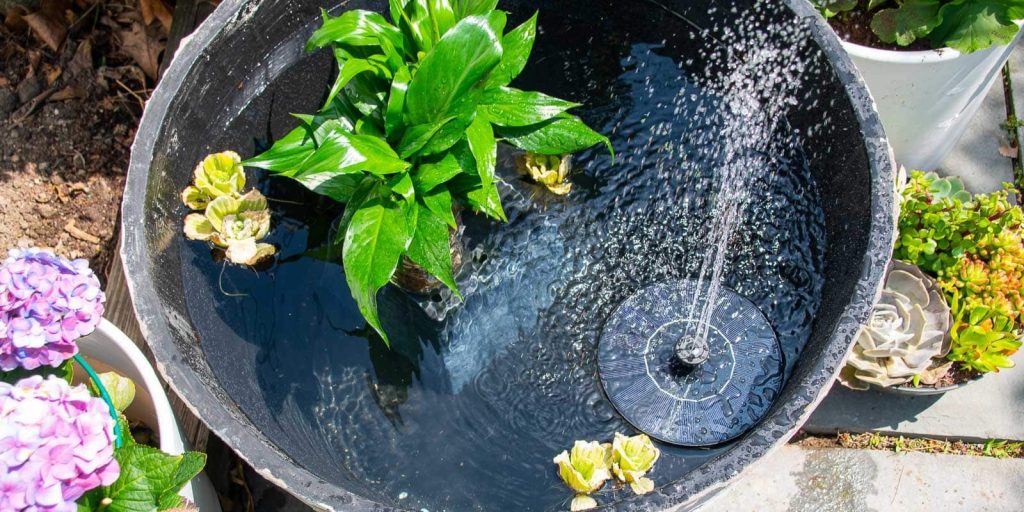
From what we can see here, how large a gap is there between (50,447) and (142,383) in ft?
1.48

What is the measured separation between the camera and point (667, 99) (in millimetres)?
1751

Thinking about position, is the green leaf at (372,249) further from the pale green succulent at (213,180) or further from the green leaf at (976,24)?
the green leaf at (976,24)

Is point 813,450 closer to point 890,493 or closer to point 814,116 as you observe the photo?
point 890,493

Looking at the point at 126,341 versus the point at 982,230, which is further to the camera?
the point at 982,230

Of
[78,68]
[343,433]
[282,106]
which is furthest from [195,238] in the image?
[78,68]

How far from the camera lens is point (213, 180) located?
1497 millimetres

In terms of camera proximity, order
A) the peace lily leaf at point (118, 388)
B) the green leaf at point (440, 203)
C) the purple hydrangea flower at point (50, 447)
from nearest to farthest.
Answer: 1. the purple hydrangea flower at point (50, 447)
2. the peace lily leaf at point (118, 388)
3. the green leaf at point (440, 203)

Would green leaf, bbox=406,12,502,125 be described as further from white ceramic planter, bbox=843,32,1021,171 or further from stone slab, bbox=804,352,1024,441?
stone slab, bbox=804,352,1024,441

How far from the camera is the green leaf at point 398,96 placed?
1.33 m

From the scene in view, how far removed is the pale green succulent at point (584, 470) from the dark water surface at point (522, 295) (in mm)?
30

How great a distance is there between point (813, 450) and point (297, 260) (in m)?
1.19

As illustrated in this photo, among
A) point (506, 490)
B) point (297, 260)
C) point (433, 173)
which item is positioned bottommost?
point (506, 490)

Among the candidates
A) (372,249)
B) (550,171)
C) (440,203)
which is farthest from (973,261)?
(372,249)

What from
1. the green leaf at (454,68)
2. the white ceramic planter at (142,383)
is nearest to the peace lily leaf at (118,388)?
the white ceramic planter at (142,383)
